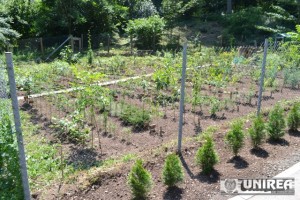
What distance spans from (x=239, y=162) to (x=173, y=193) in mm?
1356

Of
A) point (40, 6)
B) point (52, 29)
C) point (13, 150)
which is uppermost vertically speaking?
point (40, 6)

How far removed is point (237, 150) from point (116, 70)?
24.7 ft

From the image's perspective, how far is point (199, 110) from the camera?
7770 mm

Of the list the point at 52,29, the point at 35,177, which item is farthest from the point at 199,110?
the point at 52,29

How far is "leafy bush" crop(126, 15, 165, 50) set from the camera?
1894cm

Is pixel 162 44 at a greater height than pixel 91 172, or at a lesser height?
greater

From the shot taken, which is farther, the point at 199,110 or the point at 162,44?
the point at 162,44

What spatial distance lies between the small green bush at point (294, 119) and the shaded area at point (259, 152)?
3.86 ft

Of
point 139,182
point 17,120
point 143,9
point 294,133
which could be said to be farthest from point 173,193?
point 143,9

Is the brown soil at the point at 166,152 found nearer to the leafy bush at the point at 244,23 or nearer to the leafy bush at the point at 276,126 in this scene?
the leafy bush at the point at 276,126

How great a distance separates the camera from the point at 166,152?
5301 mm

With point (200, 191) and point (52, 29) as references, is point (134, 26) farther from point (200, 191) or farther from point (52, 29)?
point (200, 191)
